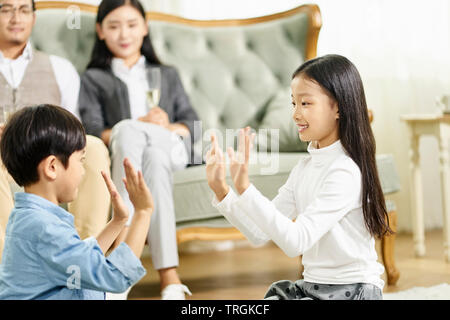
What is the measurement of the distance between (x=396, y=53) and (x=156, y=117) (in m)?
1.68

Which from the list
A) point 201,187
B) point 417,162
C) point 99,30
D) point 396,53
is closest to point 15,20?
point 99,30

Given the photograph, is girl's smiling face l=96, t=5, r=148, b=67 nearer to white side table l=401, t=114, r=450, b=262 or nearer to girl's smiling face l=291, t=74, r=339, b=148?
white side table l=401, t=114, r=450, b=262

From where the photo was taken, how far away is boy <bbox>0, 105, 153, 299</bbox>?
105 centimetres

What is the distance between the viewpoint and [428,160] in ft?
11.6

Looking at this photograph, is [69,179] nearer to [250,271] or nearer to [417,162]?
[250,271]

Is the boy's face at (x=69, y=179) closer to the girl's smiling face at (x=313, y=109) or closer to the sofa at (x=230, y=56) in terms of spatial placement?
the girl's smiling face at (x=313, y=109)

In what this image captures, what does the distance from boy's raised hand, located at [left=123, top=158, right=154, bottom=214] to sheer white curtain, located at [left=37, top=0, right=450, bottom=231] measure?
2.45 m

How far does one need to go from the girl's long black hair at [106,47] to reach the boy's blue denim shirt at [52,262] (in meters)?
1.42

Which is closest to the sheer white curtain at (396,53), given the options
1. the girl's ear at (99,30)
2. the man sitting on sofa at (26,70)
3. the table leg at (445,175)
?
the table leg at (445,175)

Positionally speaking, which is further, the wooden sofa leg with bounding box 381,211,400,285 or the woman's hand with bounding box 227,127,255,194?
the wooden sofa leg with bounding box 381,211,400,285

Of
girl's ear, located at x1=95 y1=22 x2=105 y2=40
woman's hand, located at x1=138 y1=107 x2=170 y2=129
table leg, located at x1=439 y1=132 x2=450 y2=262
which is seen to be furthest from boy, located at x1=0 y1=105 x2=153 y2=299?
table leg, located at x1=439 y1=132 x2=450 y2=262

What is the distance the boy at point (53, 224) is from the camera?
105cm

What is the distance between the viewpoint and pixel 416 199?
2857mm
